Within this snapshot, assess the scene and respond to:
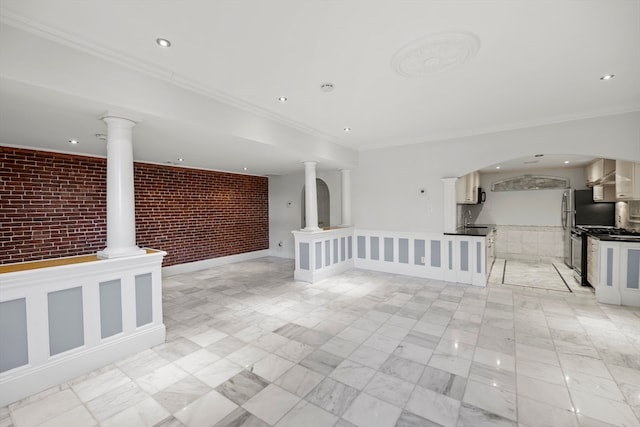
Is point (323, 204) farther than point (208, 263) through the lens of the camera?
Yes

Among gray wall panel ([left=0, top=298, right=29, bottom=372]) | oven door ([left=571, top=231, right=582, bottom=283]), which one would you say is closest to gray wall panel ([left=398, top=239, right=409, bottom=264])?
oven door ([left=571, top=231, right=582, bottom=283])

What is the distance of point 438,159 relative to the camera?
16.7ft

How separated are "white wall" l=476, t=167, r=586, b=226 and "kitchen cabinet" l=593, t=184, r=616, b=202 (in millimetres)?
882

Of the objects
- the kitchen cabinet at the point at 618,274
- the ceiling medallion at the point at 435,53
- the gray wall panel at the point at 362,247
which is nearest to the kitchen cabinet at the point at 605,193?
the kitchen cabinet at the point at 618,274

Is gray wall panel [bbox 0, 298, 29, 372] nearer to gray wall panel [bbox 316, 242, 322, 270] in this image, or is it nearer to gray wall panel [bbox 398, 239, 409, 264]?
gray wall panel [bbox 316, 242, 322, 270]

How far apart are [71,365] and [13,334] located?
496 mm

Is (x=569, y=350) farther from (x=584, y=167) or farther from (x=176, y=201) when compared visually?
(x=176, y=201)

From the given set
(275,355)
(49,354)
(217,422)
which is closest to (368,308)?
(275,355)

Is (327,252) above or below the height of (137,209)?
→ below

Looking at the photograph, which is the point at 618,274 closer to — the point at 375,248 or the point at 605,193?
the point at 605,193

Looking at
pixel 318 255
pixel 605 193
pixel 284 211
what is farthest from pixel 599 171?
pixel 284 211

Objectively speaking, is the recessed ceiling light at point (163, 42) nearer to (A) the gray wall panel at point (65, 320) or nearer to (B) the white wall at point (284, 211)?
(A) the gray wall panel at point (65, 320)

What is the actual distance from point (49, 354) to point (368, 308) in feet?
10.9

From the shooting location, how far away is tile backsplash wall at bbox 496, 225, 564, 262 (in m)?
6.86
